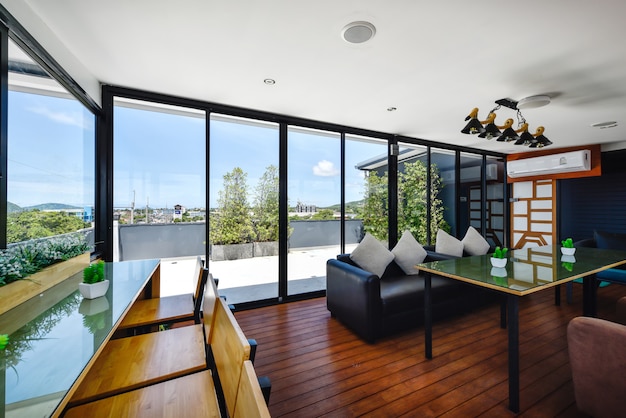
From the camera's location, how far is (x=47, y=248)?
160 cm

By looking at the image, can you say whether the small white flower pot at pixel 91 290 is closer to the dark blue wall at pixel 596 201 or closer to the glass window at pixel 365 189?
the glass window at pixel 365 189

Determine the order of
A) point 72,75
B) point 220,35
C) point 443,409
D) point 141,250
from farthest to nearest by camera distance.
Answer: point 141,250
point 72,75
point 220,35
point 443,409

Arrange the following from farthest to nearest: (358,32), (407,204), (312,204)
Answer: (407,204)
(312,204)
(358,32)

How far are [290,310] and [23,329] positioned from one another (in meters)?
2.66

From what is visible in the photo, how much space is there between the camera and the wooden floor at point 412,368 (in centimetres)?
177

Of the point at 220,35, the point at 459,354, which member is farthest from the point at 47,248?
the point at 459,354

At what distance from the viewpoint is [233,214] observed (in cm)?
354

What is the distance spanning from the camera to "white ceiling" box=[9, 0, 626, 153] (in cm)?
169

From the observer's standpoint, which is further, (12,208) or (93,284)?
(12,208)

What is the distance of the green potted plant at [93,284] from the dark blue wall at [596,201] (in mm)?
7467

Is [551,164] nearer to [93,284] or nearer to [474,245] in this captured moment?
[474,245]

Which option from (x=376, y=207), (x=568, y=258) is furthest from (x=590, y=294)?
(x=376, y=207)

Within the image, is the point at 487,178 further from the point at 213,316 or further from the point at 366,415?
the point at 213,316

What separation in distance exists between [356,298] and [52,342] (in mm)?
2239
